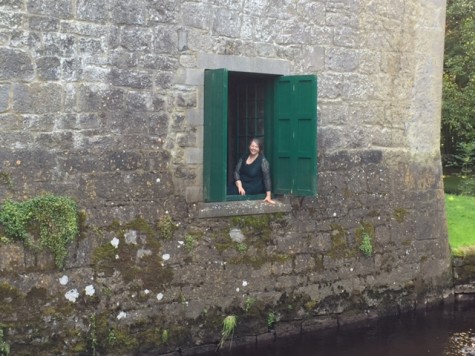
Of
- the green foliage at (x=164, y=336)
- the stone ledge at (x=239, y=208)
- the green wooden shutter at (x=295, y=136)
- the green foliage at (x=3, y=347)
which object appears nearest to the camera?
the green foliage at (x=3, y=347)

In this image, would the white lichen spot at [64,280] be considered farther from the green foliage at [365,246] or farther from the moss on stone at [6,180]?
the green foliage at [365,246]

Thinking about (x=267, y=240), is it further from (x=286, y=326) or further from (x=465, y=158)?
(x=465, y=158)

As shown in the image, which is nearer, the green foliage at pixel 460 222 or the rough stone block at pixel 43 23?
the rough stone block at pixel 43 23

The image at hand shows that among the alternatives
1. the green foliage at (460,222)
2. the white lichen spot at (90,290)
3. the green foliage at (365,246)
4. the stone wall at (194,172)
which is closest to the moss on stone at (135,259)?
the stone wall at (194,172)

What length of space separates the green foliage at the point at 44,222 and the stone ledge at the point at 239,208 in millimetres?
1303

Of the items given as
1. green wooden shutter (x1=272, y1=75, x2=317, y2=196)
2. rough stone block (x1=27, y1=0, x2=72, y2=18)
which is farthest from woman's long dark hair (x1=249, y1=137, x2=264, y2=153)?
rough stone block (x1=27, y1=0, x2=72, y2=18)

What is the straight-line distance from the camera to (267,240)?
24.6ft

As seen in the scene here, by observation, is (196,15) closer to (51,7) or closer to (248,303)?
(51,7)

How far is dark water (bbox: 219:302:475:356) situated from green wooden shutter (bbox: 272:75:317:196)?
158cm

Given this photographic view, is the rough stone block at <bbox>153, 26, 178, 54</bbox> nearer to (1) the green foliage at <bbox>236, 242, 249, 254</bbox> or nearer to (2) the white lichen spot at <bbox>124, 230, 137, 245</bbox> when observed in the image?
(2) the white lichen spot at <bbox>124, 230, 137, 245</bbox>

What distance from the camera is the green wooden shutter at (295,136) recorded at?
736 cm

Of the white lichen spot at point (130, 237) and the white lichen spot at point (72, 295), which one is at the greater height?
the white lichen spot at point (130, 237)

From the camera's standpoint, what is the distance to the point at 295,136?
24.6 feet

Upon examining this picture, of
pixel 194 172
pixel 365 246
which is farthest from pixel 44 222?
pixel 365 246
